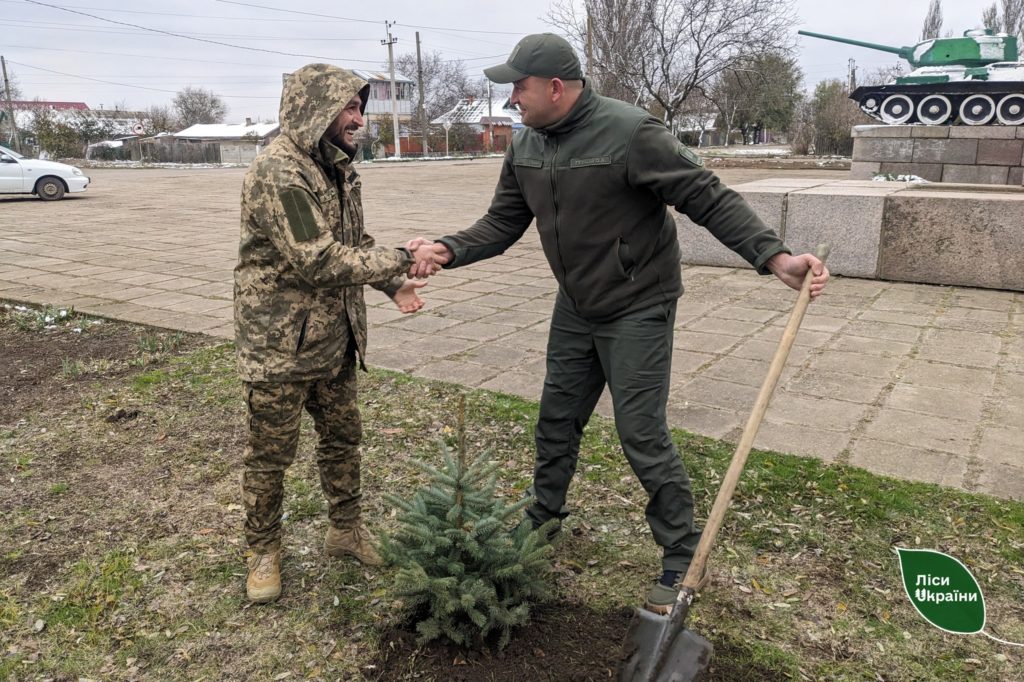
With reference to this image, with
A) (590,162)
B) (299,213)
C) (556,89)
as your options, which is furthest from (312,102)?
(590,162)

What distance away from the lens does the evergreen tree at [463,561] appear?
101 inches

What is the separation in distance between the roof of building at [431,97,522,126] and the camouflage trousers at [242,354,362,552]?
63.0 meters

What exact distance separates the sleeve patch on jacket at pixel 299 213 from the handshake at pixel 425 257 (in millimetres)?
463

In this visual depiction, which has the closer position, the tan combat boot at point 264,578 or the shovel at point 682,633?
the shovel at point 682,633

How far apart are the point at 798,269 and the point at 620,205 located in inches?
23.5

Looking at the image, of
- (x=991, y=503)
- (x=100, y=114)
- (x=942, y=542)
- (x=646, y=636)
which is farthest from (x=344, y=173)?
(x=100, y=114)

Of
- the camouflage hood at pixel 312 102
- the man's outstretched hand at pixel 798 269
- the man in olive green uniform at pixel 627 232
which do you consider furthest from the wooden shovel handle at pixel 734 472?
the camouflage hood at pixel 312 102

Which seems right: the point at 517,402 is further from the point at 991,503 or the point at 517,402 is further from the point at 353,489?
the point at 991,503

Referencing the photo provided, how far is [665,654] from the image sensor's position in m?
2.36

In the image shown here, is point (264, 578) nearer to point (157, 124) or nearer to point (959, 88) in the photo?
point (959, 88)

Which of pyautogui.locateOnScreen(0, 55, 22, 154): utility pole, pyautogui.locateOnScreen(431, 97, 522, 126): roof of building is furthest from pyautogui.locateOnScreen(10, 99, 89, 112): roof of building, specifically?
pyautogui.locateOnScreen(431, 97, 522, 126): roof of building

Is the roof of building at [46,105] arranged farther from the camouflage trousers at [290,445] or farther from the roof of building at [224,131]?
the camouflage trousers at [290,445]

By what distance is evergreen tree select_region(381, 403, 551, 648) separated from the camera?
101 inches

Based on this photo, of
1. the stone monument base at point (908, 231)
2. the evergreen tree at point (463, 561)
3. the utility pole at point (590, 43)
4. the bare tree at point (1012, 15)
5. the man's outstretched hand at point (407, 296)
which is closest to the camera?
the evergreen tree at point (463, 561)
